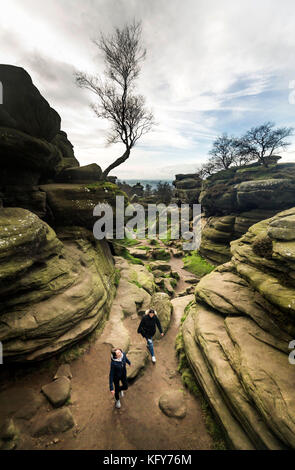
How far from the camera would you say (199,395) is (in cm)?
703

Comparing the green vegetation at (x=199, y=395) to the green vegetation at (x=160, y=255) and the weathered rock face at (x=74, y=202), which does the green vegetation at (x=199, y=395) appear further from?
the green vegetation at (x=160, y=255)

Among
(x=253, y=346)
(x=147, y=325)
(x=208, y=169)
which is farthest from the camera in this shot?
(x=208, y=169)

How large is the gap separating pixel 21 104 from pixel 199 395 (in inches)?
624

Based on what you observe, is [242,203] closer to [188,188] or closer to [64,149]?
[64,149]

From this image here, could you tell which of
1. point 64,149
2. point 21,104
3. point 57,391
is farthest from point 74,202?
point 57,391

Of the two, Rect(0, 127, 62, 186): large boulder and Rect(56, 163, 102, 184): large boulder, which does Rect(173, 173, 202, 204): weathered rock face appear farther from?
Rect(0, 127, 62, 186): large boulder

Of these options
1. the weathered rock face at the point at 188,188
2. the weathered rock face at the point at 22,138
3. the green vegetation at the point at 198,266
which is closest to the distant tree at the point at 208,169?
the weathered rock face at the point at 188,188

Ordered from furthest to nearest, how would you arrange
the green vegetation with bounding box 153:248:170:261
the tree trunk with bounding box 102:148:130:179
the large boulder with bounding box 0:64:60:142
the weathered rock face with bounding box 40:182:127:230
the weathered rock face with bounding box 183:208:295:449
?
the green vegetation with bounding box 153:248:170:261, the tree trunk with bounding box 102:148:130:179, the weathered rock face with bounding box 40:182:127:230, the large boulder with bounding box 0:64:60:142, the weathered rock face with bounding box 183:208:295:449

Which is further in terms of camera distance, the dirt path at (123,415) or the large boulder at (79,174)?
the large boulder at (79,174)

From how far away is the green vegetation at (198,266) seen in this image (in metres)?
25.5

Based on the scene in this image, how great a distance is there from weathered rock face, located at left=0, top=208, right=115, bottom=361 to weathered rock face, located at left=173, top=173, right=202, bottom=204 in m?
50.4

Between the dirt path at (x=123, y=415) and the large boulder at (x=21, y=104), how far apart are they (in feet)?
38.1

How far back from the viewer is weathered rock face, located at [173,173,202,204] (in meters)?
56.8

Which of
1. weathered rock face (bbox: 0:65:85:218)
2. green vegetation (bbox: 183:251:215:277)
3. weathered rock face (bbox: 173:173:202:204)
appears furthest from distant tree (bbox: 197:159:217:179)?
weathered rock face (bbox: 0:65:85:218)
